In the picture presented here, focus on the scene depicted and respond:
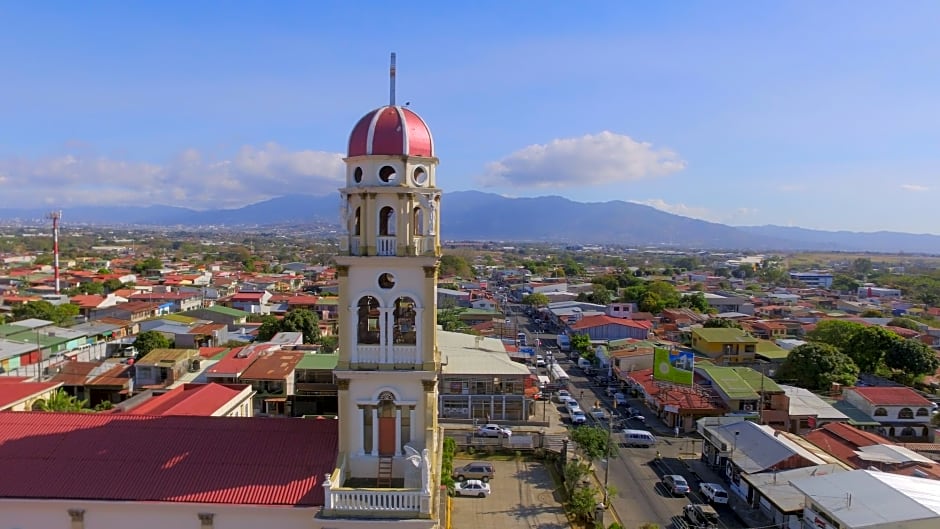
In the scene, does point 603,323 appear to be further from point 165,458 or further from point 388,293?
point 165,458

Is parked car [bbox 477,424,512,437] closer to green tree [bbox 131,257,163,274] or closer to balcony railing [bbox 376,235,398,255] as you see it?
balcony railing [bbox 376,235,398,255]

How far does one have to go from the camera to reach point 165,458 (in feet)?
43.2

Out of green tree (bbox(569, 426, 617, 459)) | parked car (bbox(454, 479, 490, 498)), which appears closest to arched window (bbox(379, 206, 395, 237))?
parked car (bbox(454, 479, 490, 498))

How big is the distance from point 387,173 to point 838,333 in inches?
1778

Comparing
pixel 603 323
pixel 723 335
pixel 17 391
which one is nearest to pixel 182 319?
pixel 17 391

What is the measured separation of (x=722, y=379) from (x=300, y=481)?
2959cm

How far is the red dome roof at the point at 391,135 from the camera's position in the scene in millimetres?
12891

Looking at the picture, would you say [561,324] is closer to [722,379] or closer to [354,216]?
[722,379]

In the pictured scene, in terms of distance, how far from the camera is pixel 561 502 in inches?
925

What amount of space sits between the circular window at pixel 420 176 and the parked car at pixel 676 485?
18.9 m

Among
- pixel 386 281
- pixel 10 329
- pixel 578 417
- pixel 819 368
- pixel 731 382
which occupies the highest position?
pixel 386 281

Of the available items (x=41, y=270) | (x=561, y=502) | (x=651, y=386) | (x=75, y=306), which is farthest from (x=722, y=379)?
(x=41, y=270)

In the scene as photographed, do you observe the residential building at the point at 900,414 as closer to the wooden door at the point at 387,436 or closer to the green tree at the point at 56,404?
the wooden door at the point at 387,436

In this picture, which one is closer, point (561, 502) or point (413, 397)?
point (413, 397)
